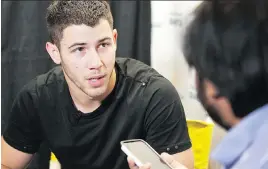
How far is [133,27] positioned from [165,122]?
20.8 inches

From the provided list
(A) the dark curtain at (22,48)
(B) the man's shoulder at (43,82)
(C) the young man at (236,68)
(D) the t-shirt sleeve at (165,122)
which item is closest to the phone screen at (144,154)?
(D) the t-shirt sleeve at (165,122)

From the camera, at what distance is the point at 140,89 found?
108 cm

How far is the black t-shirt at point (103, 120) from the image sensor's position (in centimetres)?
104

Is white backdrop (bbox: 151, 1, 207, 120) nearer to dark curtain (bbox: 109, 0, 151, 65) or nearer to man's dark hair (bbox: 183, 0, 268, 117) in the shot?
dark curtain (bbox: 109, 0, 151, 65)

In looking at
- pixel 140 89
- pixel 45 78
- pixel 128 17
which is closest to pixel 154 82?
pixel 140 89

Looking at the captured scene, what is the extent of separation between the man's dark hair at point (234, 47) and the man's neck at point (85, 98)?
609 mm

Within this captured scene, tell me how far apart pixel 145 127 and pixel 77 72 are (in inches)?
8.8

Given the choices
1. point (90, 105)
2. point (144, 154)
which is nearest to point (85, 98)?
point (90, 105)

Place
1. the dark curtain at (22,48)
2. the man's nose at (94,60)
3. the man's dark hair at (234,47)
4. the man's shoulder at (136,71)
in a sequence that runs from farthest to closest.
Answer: the dark curtain at (22,48)
the man's shoulder at (136,71)
the man's nose at (94,60)
the man's dark hair at (234,47)

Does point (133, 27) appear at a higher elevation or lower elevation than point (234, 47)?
lower

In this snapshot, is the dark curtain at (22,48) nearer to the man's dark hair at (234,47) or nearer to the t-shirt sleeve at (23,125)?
the t-shirt sleeve at (23,125)

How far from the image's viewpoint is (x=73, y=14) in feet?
3.39

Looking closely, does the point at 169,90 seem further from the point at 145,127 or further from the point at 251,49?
the point at 251,49

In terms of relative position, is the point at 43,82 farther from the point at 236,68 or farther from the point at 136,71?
the point at 236,68
